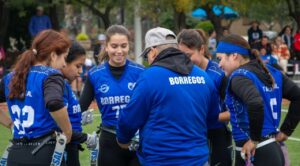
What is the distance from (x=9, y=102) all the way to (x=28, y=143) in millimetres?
357

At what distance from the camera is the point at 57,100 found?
17.7 feet

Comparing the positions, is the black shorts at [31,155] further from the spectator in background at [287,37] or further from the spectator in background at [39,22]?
the spectator in background at [287,37]

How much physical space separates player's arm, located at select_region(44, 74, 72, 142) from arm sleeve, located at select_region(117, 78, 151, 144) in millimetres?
452

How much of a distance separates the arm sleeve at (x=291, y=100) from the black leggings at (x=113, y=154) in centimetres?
137

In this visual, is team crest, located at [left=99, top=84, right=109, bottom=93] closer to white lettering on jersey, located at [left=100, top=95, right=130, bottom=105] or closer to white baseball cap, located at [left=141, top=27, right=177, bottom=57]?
white lettering on jersey, located at [left=100, top=95, right=130, bottom=105]

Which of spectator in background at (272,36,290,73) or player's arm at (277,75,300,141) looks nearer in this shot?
player's arm at (277,75,300,141)

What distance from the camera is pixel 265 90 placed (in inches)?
235

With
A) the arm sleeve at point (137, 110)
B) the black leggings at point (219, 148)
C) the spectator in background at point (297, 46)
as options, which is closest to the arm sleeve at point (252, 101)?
the arm sleeve at point (137, 110)

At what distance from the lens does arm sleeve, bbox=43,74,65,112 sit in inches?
212

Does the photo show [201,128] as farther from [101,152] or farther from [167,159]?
[101,152]

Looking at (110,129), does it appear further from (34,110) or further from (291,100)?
(291,100)

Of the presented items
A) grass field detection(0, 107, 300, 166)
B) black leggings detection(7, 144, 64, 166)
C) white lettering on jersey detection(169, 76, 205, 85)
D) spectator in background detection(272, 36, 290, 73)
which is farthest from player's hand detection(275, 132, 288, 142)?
spectator in background detection(272, 36, 290, 73)

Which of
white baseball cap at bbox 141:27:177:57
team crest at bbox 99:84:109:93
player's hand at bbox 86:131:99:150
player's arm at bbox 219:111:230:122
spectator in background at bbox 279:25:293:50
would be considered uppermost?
white baseball cap at bbox 141:27:177:57

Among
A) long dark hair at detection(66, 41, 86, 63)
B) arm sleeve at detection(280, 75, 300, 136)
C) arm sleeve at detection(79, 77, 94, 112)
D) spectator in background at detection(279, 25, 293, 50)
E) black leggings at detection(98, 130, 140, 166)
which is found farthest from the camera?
spectator in background at detection(279, 25, 293, 50)
